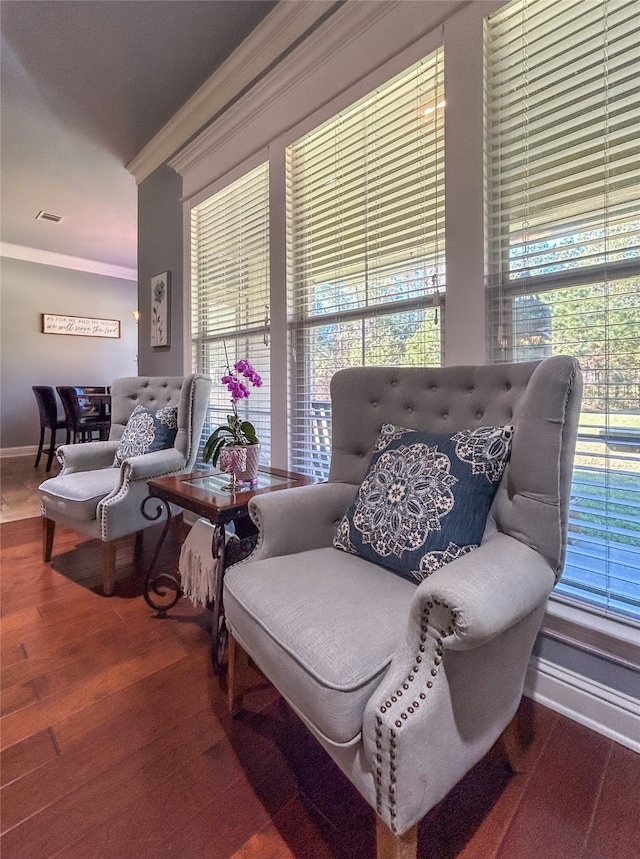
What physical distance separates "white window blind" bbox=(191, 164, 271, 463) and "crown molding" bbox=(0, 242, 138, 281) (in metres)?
4.18

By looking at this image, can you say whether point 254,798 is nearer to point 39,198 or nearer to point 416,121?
point 416,121

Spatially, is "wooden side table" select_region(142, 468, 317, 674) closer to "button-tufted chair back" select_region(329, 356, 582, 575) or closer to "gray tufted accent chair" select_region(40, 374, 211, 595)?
"gray tufted accent chair" select_region(40, 374, 211, 595)

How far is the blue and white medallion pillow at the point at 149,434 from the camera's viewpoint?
225cm

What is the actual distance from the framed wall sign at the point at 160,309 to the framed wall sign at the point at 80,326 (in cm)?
352

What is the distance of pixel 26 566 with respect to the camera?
2.29 m

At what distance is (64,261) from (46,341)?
1208 mm

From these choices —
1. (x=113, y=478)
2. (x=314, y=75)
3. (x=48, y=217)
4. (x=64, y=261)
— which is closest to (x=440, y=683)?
(x=113, y=478)

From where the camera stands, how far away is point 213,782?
1.02m

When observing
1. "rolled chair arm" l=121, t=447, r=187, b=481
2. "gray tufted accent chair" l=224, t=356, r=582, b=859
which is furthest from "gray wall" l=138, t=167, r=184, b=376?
"gray tufted accent chair" l=224, t=356, r=582, b=859

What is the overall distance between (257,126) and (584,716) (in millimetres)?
3051

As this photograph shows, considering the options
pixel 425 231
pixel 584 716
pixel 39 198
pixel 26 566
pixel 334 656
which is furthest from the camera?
pixel 39 198

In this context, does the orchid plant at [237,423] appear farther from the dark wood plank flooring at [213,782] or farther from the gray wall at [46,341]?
the gray wall at [46,341]

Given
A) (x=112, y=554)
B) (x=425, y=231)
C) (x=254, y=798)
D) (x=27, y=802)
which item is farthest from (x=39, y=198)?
(x=254, y=798)

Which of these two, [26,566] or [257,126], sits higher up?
[257,126]
